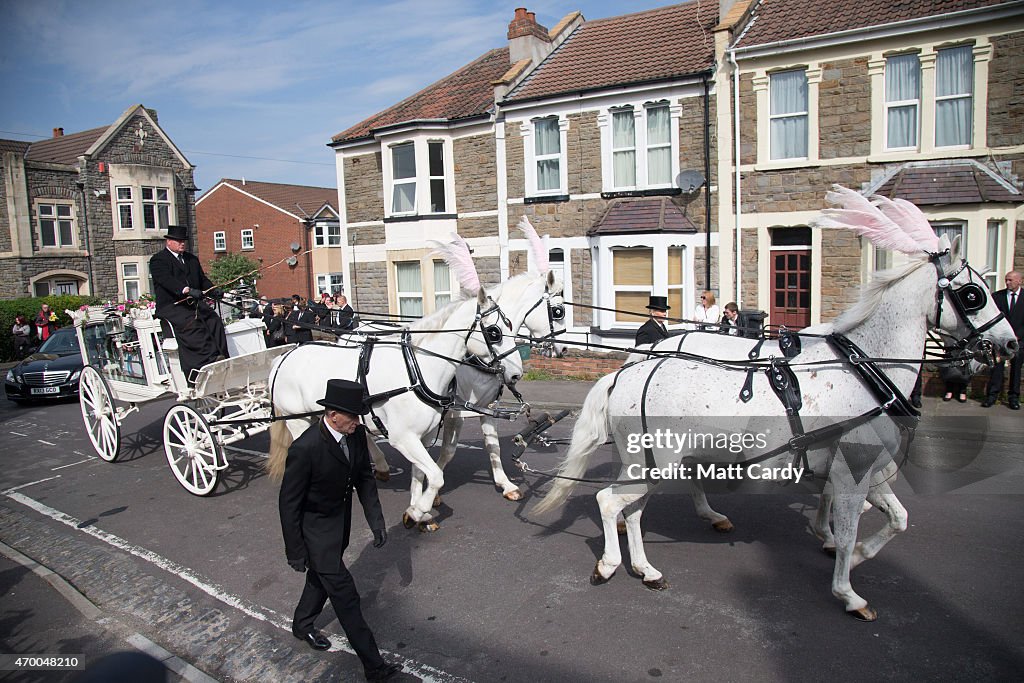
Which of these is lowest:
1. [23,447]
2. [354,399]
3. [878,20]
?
[23,447]

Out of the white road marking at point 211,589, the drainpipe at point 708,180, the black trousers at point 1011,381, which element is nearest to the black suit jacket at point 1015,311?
the black trousers at point 1011,381

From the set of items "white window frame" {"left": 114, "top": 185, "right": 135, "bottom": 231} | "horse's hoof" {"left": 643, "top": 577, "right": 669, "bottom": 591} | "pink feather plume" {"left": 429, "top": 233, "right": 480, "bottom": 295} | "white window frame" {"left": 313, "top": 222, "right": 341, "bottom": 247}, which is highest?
"white window frame" {"left": 114, "top": 185, "right": 135, "bottom": 231}

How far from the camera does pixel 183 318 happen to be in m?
8.73

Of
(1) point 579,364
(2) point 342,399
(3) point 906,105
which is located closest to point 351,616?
(2) point 342,399

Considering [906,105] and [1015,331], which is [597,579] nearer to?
[1015,331]

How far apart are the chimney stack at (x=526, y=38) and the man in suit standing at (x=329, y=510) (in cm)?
1721

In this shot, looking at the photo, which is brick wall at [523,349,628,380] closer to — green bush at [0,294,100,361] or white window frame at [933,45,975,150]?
white window frame at [933,45,975,150]

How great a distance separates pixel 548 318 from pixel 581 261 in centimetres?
1101

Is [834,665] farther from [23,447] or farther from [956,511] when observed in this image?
[23,447]

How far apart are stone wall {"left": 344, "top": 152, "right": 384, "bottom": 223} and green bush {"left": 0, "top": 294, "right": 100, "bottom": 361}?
38.6ft

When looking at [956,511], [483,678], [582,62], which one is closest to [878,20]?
[582,62]

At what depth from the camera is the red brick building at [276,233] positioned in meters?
41.6

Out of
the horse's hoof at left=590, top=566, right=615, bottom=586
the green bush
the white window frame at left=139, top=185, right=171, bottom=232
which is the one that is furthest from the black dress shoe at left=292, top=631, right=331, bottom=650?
the white window frame at left=139, top=185, right=171, bottom=232

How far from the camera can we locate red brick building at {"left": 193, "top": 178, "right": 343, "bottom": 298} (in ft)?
136
